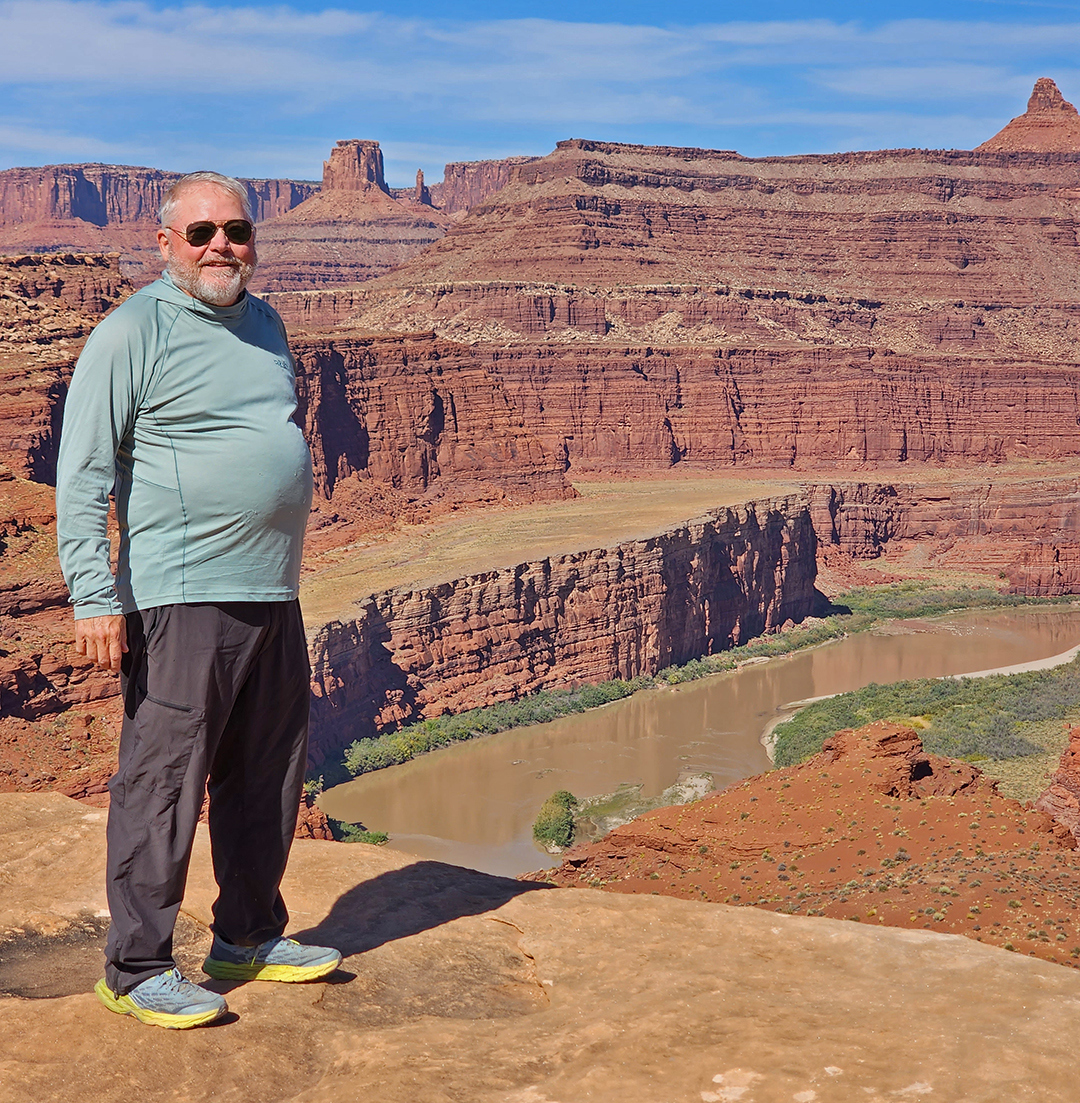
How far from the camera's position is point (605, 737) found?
40.2 m

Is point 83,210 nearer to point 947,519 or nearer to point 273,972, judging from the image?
point 947,519

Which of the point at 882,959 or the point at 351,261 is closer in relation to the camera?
the point at 882,959

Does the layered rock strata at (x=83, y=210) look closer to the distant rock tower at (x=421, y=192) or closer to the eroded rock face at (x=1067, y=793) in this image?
the distant rock tower at (x=421, y=192)

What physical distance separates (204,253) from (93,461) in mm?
958

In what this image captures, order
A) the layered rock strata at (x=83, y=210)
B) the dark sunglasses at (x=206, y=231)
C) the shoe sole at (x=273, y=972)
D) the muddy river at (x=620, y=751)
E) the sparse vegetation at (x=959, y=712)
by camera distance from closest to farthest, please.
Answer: the dark sunglasses at (x=206, y=231) → the shoe sole at (x=273, y=972) → the muddy river at (x=620, y=751) → the sparse vegetation at (x=959, y=712) → the layered rock strata at (x=83, y=210)

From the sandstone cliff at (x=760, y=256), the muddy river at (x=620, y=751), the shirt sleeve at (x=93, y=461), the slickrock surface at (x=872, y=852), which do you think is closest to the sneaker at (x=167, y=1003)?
the shirt sleeve at (x=93, y=461)

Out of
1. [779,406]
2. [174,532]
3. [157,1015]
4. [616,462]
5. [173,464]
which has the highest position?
[779,406]

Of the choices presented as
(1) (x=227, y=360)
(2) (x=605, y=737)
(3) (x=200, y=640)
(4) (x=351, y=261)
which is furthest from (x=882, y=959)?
(4) (x=351, y=261)

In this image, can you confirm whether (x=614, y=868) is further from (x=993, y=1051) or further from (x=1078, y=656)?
(x=1078, y=656)

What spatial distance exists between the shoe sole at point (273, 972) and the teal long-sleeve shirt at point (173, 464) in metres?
1.58

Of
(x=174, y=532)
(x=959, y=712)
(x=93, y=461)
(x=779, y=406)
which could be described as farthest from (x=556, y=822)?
(x=779, y=406)

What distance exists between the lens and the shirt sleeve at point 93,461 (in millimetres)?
4836

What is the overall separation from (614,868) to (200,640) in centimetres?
924

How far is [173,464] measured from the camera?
4992 millimetres
